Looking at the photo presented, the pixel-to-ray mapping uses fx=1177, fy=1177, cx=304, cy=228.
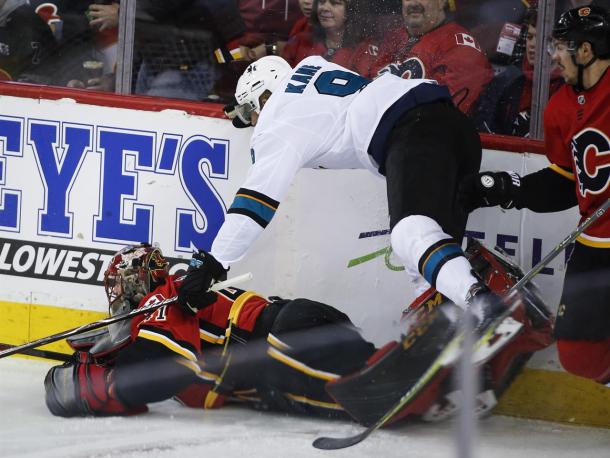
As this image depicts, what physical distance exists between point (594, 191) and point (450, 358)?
1335 millimetres

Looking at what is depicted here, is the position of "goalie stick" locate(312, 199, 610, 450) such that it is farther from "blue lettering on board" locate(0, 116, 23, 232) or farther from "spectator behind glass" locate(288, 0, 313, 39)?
"blue lettering on board" locate(0, 116, 23, 232)

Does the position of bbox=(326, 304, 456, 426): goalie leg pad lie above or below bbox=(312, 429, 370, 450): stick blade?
above

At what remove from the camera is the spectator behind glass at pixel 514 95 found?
395 centimetres

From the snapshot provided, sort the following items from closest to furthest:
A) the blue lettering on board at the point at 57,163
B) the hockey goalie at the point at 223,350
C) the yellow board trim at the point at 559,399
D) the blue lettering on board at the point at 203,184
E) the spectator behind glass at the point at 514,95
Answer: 1. the hockey goalie at the point at 223,350
2. the yellow board trim at the point at 559,399
3. the spectator behind glass at the point at 514,95
4. the blue lettering on board at the point at 203,184
5. the blue lettering on board at the point at 57,163

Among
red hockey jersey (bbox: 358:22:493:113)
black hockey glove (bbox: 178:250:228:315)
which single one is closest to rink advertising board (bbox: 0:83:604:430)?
red hockey jersey (bbox: 358:22:493:113)

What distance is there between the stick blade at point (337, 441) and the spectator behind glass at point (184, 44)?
1.39 metres

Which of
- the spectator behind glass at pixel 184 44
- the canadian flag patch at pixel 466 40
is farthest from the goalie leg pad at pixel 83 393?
the canadian flag patch at pixel 466 40

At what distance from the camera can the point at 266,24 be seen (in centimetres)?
418

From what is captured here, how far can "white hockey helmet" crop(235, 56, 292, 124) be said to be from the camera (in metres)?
3.86

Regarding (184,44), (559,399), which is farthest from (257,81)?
(559,399)

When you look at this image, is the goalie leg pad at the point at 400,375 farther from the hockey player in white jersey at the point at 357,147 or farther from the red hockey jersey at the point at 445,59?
the red hockey jersey at the point at 445,59

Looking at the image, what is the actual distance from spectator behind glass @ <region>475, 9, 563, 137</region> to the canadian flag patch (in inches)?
5.0

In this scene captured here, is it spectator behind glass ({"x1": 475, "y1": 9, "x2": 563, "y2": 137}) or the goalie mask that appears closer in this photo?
the goalie mask

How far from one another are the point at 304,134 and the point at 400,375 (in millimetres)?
1063
